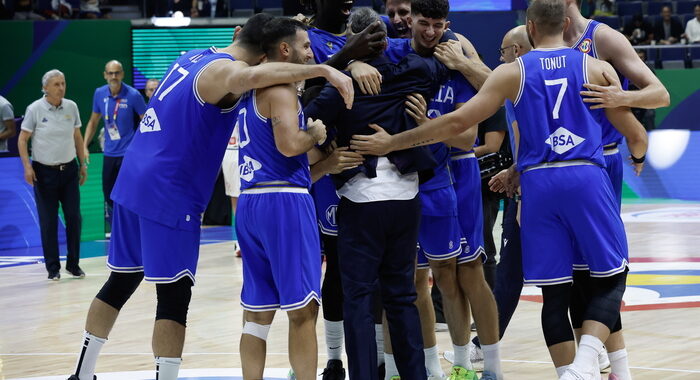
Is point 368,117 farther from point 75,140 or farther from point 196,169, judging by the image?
point 75,140

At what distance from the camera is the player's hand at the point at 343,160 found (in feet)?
16.1

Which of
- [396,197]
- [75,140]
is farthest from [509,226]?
[75,140]

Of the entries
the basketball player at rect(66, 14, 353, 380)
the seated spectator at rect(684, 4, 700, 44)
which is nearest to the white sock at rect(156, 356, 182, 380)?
the basketball player at rect(66, 14, 353, 380)

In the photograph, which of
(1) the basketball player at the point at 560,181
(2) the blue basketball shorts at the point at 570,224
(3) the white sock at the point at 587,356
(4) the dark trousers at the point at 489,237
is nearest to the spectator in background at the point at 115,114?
(4) the dark trousers at the point at 489,237

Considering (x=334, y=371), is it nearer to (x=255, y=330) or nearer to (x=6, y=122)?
(x=255, y=330)

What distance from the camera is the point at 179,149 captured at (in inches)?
196

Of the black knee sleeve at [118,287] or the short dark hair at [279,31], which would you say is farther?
the black knee sleeve at [118,287]

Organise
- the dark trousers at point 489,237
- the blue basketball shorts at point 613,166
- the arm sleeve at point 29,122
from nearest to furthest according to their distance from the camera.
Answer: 1. the blue basketball shorts at point 613,166
2. the dark trousers at point 489,237
3. the arm sleeve at point 29,122

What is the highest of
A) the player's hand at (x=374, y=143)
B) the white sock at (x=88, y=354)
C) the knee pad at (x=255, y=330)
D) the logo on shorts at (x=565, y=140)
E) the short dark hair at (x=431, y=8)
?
the short dark hair at (x=431, y=8)

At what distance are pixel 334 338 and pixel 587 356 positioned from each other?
172 cm

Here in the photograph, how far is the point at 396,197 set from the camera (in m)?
4.92

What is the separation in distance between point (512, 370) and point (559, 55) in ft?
7.12

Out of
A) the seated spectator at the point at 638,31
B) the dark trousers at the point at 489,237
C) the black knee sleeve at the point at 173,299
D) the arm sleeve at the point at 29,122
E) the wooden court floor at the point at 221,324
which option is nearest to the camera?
the black knee sleeve at the point at 173,299

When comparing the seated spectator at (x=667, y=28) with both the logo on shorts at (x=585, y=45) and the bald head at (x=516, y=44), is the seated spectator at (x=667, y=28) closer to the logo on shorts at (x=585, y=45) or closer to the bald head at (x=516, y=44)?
the bald head at (x=516, y=44)
